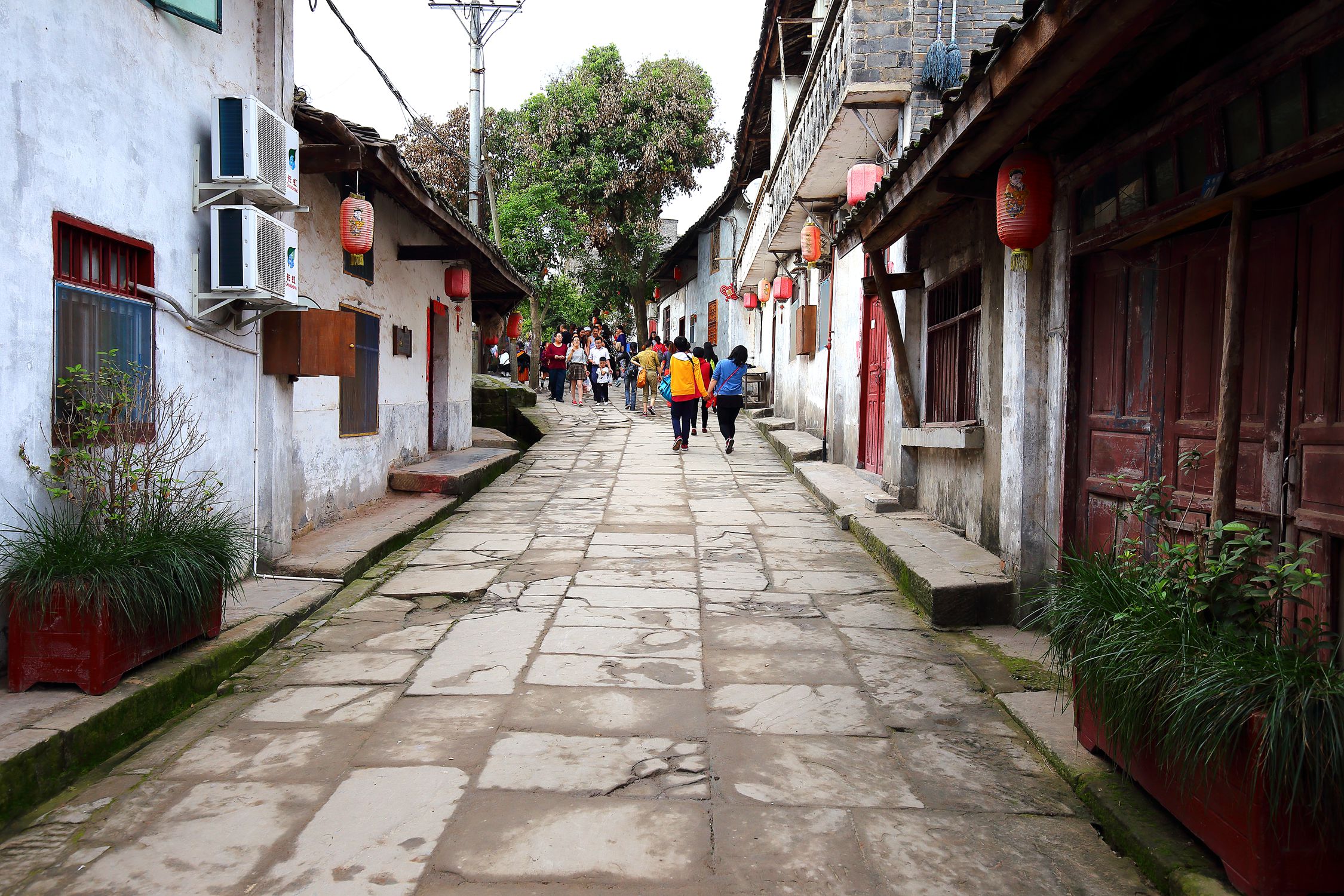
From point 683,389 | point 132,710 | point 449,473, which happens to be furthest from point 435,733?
point 683,389

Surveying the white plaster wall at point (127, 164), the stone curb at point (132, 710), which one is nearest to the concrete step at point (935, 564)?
the stone curb at point (132, 710)

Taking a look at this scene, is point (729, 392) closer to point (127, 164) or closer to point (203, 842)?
point (127, 164)

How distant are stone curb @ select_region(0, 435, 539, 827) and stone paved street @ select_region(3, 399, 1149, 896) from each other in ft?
0.36

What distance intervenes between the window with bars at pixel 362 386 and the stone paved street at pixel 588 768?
2.86m

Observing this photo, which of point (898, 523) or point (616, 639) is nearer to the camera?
point (616, 639)

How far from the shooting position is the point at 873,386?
10922 mm

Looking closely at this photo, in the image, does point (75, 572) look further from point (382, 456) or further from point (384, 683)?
point (382, 456)

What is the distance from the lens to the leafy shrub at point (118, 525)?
3949mm

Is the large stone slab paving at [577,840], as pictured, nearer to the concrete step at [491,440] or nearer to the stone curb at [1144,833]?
the stone curb at [1144,833]

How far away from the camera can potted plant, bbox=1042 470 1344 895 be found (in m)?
2.50

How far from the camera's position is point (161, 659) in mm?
4520

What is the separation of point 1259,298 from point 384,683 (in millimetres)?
4289

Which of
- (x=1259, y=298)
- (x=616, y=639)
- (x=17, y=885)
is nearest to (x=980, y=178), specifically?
(x=1259, y=298)

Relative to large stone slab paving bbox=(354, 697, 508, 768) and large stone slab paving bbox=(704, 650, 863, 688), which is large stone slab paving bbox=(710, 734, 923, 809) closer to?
large stone slab paving bbox=(704, 650, 863, 688)
